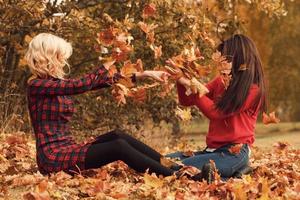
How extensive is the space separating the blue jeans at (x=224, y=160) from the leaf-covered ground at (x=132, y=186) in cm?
21

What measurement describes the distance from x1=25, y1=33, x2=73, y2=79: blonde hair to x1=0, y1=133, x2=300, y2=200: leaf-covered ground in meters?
0.78

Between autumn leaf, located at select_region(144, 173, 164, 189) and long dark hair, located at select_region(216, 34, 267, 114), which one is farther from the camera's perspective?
long dark hair, located at select_region(216, 34, 267, 114)

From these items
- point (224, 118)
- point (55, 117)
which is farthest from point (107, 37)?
point (224, 118)

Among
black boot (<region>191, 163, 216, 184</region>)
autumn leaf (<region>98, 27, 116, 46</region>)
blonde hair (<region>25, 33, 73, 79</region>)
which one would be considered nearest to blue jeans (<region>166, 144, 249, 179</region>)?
black boot (<region>191, 163, 216, 184</region>)

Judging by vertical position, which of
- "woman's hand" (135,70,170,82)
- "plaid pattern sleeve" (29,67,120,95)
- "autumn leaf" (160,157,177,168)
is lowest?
"autumn leaf" (160,157,177,168)

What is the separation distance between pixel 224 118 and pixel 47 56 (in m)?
1.49

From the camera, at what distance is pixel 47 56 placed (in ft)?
16.0

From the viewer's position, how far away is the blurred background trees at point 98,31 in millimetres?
9719

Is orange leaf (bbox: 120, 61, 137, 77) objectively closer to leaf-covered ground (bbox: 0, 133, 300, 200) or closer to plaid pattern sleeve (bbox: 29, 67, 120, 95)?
plaid pattern sleeve (bbox: 29, 67, 120, 95)

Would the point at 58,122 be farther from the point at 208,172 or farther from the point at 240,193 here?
the point at 240,193

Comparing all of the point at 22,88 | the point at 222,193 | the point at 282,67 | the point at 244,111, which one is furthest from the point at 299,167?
the point at 282,67

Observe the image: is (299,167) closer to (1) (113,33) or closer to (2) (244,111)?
(2) (244,111)

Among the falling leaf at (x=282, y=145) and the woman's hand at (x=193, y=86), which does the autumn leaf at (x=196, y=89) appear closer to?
the woman's hand at (x=193, y=86)

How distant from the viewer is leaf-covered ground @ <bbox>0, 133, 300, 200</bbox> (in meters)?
4.28
